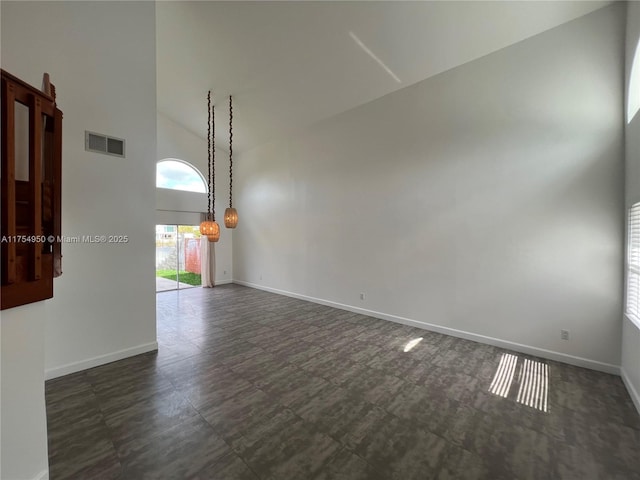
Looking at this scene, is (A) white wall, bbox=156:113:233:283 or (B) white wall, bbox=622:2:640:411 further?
(A) white wall, bbox=156:113:233:283

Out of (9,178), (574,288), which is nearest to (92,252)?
(9,178)

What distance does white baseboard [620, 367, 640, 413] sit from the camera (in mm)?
2500

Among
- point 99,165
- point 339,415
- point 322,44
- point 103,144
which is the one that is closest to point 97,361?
point 99,165

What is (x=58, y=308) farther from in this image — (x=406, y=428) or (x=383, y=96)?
(x=383, y=96)

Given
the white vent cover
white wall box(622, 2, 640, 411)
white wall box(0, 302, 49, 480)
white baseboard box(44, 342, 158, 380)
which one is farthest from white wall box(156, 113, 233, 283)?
white wall box(622, 2, 640, 411)

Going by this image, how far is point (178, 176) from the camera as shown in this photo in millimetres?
7844

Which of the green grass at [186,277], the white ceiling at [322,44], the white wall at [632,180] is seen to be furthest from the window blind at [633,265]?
the green grass at [186,277]

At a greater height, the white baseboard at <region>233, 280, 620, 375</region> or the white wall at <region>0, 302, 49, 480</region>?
the white wall at <region>0, 302, 49, 480</region>

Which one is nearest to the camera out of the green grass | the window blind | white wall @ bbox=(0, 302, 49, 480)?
white wall @ bbox=(0, 302, 49, 480)

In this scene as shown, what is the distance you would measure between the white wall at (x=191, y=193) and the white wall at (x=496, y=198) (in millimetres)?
4131

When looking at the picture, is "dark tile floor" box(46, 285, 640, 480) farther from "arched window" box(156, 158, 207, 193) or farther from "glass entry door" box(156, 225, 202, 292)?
"arched window" box(156, 158, 207, 193)

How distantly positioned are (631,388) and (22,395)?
5225mm

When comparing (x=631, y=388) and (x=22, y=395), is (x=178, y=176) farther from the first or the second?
(x=631, y=388)

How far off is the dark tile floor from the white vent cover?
278cm
